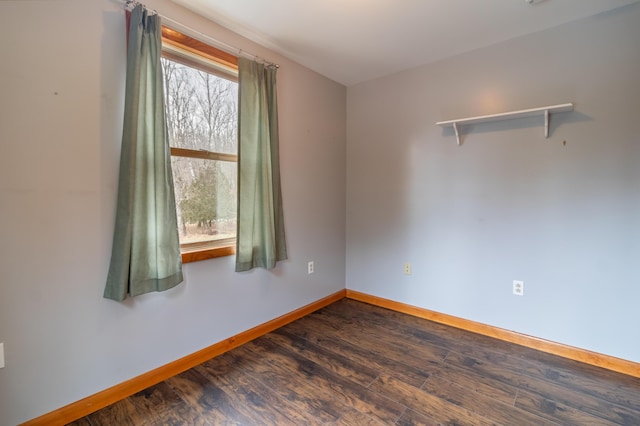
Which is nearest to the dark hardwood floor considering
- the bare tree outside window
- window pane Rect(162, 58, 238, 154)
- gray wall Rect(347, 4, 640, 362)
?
gray wall Rect(347, 4, 640, 362)

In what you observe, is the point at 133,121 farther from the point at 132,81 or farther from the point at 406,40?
the point at 406,40

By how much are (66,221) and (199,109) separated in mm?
1067

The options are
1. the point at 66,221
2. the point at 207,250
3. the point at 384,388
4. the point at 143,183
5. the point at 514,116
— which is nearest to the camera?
the point at 66,221

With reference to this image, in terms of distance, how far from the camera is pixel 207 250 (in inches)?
81.4

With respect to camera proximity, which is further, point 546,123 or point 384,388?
point 546,123

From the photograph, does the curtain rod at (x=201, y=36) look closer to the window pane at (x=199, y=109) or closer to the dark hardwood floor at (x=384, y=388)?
the window pane at (x=199, y=109)

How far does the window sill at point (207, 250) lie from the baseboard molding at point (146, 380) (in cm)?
66

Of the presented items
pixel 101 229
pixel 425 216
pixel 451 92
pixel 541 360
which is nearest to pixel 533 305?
pixel 541 360

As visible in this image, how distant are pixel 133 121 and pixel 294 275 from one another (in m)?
1.77

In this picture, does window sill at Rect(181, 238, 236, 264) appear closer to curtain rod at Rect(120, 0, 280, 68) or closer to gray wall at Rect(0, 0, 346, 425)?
gray wall at Rect(0, 0, 346, 425)

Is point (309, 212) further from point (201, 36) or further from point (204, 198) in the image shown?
point (201, 36)

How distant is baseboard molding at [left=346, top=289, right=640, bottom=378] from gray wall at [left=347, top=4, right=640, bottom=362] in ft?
0.18


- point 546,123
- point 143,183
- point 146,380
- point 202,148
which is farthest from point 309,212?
point 546,123

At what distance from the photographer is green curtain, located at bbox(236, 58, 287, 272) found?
2191mm
